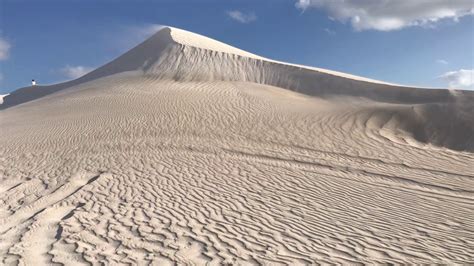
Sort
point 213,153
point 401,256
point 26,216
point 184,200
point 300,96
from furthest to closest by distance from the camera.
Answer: point 300,96 → point 213,153 → point 184,200 → point 26,216 → point 401,256

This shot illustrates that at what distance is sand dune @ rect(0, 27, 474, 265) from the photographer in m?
6.21

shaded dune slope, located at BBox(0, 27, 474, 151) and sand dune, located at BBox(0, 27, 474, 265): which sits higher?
shaded dune slope, located at BBox(0, 27, 474, 151)

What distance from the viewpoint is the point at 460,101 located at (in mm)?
18266

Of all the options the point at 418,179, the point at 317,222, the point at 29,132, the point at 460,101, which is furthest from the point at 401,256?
the point at 29,132

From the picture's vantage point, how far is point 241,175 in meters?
10.8

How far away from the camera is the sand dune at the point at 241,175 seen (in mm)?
6211

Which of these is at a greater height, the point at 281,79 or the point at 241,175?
the point at 281,79

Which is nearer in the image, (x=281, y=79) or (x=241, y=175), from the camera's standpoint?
(x=241, y=175)

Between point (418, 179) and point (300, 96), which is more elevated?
point (300, 96)

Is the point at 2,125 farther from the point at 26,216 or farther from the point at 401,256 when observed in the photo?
the point at 401,256

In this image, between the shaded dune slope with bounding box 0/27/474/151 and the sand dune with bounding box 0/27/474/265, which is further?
the shaded dune slope with bounding box 0/27/474/151

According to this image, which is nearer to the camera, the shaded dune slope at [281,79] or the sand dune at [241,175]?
the sand dune at [241,175]

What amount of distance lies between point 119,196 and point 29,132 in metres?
11.6

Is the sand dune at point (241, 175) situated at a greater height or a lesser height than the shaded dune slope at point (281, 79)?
lesser
